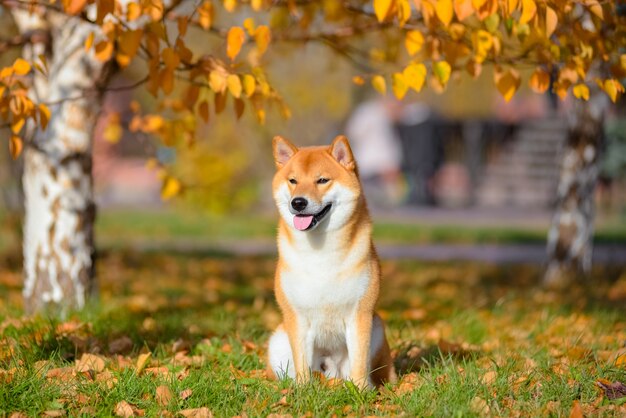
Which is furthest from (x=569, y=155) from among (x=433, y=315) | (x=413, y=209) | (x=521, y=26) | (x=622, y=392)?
(x=413, y=209)

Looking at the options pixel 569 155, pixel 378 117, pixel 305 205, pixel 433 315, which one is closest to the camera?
pixel 305 205

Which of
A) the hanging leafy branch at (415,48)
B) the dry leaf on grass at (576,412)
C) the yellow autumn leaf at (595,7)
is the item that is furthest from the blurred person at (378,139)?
the dry leaf on grass at (576,412)

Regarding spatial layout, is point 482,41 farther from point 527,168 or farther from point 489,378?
point 527,168

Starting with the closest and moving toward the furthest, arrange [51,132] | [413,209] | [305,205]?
[305,205] → [51,132] → [413,209]

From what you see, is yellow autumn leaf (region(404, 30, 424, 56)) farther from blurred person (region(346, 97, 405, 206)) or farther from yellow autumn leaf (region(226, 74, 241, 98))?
blurred person (region(346, 97, 405, 206))

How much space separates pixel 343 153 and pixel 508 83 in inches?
46.7

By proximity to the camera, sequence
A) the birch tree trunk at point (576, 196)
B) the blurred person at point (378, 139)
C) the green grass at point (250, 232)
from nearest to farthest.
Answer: the birch tree trunk at point (576, 196) < the green grass at point (250, 232) < the blurred person at point (378, 139)

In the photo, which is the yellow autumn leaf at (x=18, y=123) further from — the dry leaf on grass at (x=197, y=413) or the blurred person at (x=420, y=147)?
the blurred person at (x=420, y=147)

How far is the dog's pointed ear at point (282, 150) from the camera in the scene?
348 centimetres

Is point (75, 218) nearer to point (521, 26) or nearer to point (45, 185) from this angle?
point (45, 185)

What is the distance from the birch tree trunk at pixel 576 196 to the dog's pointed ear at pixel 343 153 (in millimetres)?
4714

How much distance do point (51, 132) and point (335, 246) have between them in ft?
9.11

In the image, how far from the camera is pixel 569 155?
A: 292 inches

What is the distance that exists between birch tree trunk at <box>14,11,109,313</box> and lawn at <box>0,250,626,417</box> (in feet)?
0.97
